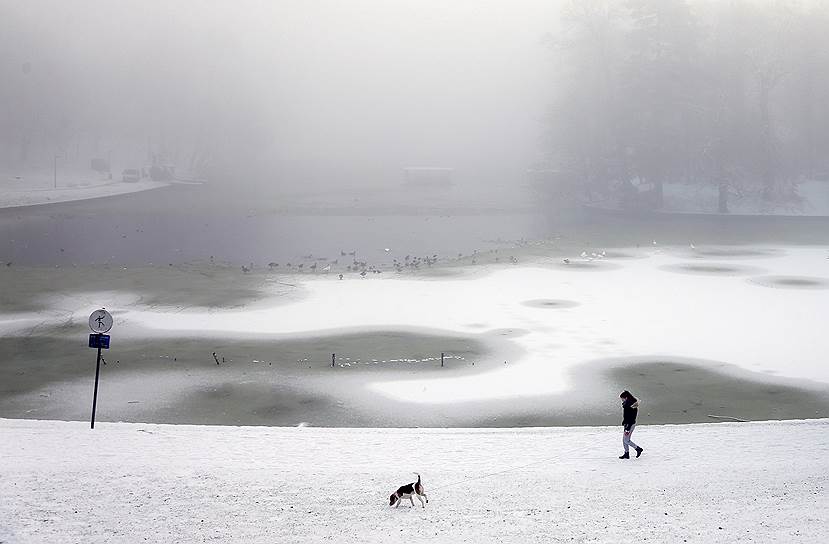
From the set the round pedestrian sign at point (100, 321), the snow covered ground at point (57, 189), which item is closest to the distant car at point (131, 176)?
the snow covered ground at point (57, 189)

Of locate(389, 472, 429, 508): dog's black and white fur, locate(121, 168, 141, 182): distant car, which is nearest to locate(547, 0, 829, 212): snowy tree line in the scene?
locate(121, 168, 141, 182): distant car

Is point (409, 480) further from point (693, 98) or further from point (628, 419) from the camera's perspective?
point (693, 98)

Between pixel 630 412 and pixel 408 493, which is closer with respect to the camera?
pixel 408 493

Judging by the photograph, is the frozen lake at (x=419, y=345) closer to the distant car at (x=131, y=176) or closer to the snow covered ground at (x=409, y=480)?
the snow covered ground at (x=409, y=480)

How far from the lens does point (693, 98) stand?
96.8 m

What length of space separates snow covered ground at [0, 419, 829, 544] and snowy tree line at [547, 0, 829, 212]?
259 feet

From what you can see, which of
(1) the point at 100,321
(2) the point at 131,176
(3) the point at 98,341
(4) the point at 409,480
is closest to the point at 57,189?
(2) the point at 131,176

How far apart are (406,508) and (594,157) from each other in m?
91.4

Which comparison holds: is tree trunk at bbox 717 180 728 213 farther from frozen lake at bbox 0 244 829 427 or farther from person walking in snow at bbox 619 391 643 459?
person walking in snow at bbox 619 391 643 459

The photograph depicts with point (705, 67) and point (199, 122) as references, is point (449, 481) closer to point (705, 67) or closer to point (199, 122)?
point (705, 67)

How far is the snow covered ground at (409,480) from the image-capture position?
14.8m

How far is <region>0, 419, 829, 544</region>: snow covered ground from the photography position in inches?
583

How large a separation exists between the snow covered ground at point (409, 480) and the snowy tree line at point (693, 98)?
259 feet

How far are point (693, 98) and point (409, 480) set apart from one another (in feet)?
291
